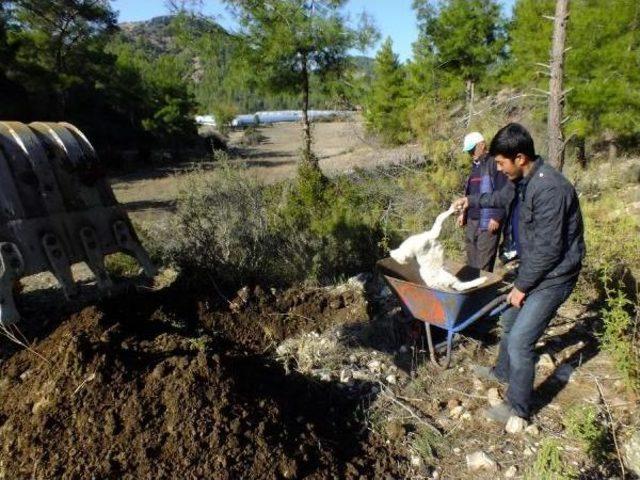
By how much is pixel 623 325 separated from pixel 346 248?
2920 mm

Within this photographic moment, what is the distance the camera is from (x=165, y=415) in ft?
9.14

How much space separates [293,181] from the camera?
5.89 meters

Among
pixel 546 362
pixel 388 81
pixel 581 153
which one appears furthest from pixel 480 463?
pixel 388 81

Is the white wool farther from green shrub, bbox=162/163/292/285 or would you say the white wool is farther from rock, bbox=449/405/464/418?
green shrub, bbox=162/163/292/285

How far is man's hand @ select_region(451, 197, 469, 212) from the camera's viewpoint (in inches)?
155

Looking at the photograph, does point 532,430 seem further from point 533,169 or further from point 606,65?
point 606,65

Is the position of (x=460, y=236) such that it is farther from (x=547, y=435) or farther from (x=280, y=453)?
(x=280, y=453)

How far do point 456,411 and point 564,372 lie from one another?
102 centimetres

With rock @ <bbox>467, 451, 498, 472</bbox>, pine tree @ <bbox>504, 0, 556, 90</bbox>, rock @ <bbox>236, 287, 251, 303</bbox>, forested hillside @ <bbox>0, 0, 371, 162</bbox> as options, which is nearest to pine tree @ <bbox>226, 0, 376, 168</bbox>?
forested hillside @ <bbox>0, 0, 371, 162</bbox>

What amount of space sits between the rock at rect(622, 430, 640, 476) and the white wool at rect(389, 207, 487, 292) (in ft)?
4.47

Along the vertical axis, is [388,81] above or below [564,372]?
above

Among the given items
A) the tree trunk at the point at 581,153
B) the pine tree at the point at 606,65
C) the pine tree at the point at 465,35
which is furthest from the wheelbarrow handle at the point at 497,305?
the pine tree at the point at 465,35

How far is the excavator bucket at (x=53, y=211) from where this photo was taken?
378cm

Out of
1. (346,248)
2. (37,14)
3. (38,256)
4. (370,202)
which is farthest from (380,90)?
(38,256)
